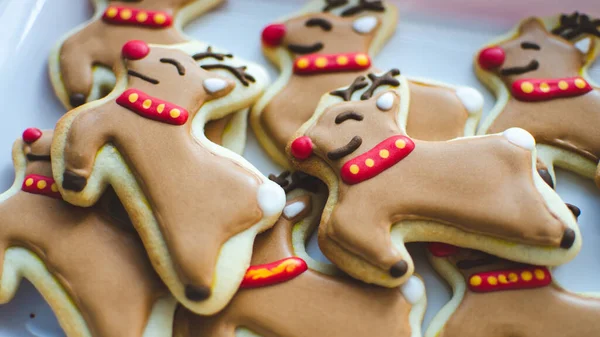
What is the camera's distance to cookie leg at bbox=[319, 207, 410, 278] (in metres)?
1.01

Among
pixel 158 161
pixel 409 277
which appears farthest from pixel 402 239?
pixel 158 161

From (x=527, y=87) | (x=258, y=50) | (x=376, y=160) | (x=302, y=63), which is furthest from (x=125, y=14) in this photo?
(x=527, y=87)

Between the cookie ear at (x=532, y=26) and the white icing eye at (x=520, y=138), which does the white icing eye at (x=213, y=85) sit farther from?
the cookie ear at (x=532, y=26)

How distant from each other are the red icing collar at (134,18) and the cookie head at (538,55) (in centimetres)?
74

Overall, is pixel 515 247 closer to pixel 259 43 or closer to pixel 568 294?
pixel 568 294

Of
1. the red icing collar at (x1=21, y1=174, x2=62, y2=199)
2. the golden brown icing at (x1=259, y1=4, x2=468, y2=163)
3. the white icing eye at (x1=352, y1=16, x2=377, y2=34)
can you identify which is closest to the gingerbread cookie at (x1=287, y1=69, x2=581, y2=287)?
the golden brown icing at (x1=259, y1=4, x2=468, y2=163)

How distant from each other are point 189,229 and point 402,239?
1.26 feet

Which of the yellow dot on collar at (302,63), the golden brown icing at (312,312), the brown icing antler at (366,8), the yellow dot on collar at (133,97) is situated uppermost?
the brown icing antler at (366,8)

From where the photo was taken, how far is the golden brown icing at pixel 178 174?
3.34ft

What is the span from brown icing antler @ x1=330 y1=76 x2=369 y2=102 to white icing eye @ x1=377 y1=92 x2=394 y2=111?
0.22 ft

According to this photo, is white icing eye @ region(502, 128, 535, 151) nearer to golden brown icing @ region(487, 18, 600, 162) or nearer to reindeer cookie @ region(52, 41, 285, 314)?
golden brown icing @ region(487, 18, 600, 162)

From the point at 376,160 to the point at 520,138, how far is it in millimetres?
275

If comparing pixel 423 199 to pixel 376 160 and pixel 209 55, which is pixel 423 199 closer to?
pixel 376 160

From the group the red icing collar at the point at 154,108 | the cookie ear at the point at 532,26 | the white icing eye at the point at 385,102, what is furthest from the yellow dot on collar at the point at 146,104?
the cookie ear at the point at 532,26
